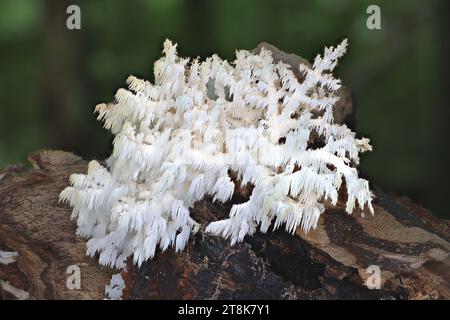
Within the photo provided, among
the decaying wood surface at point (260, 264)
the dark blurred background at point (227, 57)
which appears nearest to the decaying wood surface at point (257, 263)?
the decaying wood surface at point (260, 264)

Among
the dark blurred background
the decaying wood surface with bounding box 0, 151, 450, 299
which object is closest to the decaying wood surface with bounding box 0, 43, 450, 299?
the decaying wood surface with bounding box 0, 151, 450, 299

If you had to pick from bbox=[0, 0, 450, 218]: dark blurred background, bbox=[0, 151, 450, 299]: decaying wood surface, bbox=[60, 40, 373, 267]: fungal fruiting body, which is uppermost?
bbox=[0, 0, 450, 218]: dark blurred background

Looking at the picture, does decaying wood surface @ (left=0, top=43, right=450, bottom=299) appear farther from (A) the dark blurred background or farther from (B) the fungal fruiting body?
(A) the dark blurred background

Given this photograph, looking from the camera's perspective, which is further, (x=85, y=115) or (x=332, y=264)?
(x=85, y=115)

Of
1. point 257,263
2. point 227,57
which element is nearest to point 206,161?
point 257,263

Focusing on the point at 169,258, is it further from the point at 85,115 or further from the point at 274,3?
the point at 274,3
